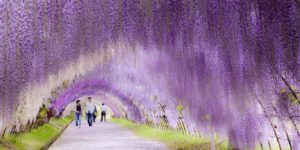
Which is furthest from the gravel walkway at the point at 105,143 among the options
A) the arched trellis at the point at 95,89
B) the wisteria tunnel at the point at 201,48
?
the arched trellis at the point at 95,89

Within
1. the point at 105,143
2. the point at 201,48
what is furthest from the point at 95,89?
the point at 201,48

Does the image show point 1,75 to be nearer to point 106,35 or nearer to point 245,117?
point 106,35

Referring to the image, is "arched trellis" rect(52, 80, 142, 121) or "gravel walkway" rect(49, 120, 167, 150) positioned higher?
"arched trellis" rect(52, 80, 142, 121)

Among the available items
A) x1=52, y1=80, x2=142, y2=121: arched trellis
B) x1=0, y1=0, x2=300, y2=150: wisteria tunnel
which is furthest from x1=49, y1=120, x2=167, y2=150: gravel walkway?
x1=52, y1=80, x2=142, y2=121: arched trellis

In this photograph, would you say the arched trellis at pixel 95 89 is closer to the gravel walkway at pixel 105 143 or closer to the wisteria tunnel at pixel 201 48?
the gravel walkway at pixel 105 143

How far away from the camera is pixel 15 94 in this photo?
32.6 feet

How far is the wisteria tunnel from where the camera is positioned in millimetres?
6742

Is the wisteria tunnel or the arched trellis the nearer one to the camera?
the wisteria tunnel

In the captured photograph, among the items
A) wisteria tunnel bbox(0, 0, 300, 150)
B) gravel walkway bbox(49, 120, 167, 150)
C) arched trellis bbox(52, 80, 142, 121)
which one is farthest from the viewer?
arched trellis bbox(52, 80, 142, 121)

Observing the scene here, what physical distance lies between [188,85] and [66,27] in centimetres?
284

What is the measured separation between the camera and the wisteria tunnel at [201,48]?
6742mm

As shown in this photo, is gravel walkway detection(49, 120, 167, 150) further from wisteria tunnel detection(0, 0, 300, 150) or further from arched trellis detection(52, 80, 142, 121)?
arched trellis detection(52, 80, 142, 121)

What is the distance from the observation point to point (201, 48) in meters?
8.83

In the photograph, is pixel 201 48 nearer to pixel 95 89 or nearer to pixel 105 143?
pixel 105 143
